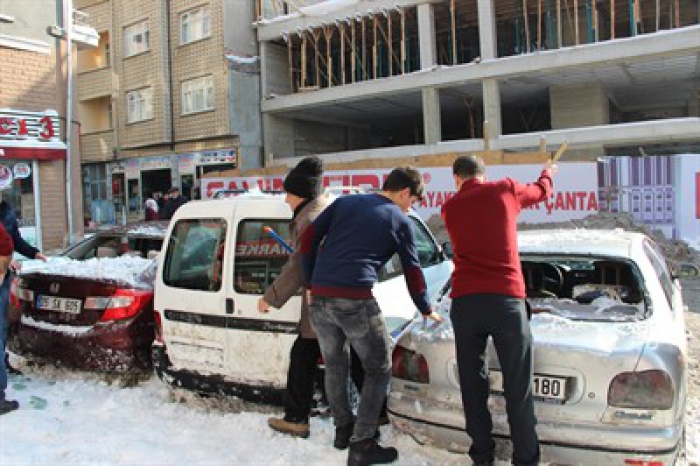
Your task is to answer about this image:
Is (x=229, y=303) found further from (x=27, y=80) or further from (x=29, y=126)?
(x=27, y=80)

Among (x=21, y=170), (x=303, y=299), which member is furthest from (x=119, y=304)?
(x=21, y=170)

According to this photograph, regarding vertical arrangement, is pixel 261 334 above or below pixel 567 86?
below

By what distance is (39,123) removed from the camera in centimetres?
1284

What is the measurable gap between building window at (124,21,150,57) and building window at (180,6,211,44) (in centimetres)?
187

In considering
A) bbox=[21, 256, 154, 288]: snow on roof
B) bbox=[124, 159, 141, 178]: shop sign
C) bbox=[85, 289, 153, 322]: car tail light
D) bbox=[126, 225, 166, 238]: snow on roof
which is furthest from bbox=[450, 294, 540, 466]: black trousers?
bbox=[124, 159, 141, 178]: shop sign

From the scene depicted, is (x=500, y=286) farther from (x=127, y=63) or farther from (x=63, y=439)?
(x=127, y=63)

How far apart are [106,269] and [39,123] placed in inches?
377

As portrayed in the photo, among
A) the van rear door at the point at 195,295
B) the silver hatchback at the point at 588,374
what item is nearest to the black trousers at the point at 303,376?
the silver hatchback at the point at 588,374

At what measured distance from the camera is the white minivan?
3.97 metres

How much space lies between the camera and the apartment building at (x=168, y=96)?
2253 centimetres

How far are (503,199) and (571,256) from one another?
0.92m

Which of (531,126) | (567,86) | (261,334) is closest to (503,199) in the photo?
(261,334)

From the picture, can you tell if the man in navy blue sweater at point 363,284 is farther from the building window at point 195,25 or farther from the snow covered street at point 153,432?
the building window at point 195,25

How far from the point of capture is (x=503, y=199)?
304 cm
